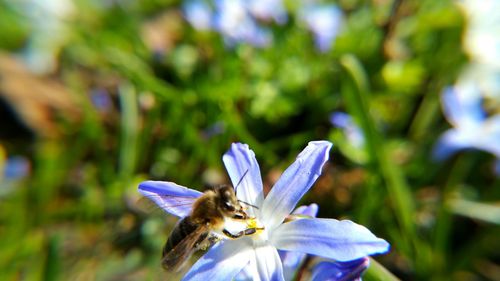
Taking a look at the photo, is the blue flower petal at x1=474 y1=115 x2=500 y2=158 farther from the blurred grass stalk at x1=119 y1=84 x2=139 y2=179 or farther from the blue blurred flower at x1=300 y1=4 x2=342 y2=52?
the blurred grass stalk at x1=119 y1=84 x2=139 y2=179

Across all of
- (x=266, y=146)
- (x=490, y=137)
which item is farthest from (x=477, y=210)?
(x=266, y=146)

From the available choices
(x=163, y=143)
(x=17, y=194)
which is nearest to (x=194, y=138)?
(x=163, y=143)

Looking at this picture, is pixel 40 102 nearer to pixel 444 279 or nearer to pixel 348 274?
pixel 444 279

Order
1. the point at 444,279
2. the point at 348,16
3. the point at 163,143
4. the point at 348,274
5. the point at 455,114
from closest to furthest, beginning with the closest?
the point at 348,274, the point at 444,279, the point at 455,114, the point at 163,143, the point at 348,16

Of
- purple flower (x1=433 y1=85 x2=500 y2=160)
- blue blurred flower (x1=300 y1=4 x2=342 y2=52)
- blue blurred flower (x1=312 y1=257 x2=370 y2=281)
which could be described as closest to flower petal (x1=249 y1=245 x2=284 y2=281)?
blue blurred flower (x1=312 y1=257 x2=370 y2=281)

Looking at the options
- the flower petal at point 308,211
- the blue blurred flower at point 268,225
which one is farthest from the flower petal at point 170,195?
the flower petal at point 308,211

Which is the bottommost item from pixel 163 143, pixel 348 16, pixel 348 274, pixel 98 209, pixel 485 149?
pixel 348 274

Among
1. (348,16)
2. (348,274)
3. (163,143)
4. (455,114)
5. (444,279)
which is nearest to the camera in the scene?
(348,274)

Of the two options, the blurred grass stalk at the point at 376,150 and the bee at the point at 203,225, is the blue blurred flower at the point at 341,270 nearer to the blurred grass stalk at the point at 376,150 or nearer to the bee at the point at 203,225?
the bee at the point at 203,225
